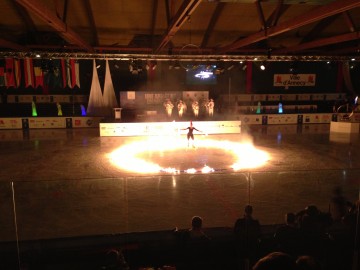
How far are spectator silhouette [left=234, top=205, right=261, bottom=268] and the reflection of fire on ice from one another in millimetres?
5497

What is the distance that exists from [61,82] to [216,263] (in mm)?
18116

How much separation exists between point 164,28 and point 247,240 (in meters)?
12.2

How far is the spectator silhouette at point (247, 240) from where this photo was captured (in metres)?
4.06

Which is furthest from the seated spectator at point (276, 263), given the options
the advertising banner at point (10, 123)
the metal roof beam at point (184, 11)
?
Answer: the advertising banner at point (10, 123)

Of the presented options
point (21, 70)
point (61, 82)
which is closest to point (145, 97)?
point (61, 82)

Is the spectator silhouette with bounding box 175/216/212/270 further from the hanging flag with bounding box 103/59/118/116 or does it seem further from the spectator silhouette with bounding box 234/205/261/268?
the hanging flag with bounding box 103/59/118/116

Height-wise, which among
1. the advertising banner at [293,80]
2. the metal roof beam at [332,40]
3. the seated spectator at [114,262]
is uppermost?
the metal roof beam at [332,40]

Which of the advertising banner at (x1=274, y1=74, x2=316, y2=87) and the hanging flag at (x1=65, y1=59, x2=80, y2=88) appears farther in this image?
the advertising banner at (x1=274, y1=74, x2=316, y2=87)

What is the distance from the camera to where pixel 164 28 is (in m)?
14.5

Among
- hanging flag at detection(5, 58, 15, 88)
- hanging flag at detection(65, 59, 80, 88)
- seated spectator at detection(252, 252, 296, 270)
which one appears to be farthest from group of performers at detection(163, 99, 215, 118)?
seated spectator at detection(252, 252, 296, 270)

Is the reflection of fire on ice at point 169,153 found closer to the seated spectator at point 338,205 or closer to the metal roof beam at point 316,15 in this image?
the metal roof beam at point 316,15

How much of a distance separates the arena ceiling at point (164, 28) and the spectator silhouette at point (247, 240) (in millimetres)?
6204

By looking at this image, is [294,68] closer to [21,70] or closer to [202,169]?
[202,169]

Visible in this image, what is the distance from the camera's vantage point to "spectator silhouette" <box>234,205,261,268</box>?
13.3ft
